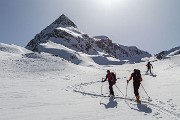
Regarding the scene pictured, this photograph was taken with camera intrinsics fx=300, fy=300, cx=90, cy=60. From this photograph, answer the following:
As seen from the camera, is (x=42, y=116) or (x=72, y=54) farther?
(x=72, y=54)

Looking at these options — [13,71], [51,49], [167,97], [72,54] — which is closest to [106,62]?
[72,54]

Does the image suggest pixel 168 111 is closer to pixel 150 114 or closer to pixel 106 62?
pixel 150 114

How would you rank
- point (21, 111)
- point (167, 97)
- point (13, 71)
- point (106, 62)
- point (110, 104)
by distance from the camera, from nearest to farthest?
point (21, 111) < point (110, 104) < point (167, 97) < point (13, 71) < point (106, 62)

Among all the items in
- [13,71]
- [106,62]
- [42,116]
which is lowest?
[42,116]

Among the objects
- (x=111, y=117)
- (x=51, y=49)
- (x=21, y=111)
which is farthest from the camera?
(x=51, y=49)

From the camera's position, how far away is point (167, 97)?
18.9 meters

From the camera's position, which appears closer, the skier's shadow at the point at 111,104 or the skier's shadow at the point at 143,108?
the skier's shadow at the point at 143,108

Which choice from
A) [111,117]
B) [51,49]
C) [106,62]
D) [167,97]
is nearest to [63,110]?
[111,117]

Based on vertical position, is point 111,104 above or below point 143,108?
above

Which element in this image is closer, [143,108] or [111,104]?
[143,108]

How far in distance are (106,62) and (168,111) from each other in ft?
370

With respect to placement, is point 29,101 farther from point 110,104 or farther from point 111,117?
point 111,117

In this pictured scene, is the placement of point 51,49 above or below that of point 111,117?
above

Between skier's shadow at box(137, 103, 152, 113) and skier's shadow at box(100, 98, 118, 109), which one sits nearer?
skier's shadow at box(137, 103, 152, 113)
